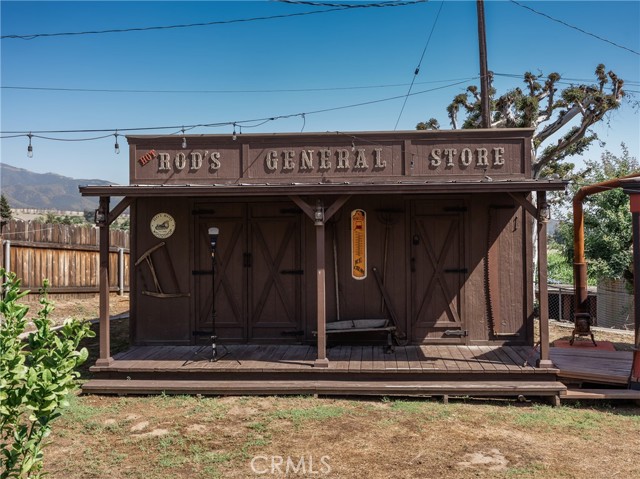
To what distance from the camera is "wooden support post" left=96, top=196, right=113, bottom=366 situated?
8195 millimetres

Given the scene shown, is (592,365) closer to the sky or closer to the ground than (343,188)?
closer to the ground

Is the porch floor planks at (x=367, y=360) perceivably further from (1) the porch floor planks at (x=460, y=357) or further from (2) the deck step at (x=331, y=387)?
(1) the porch floor planks at (x=460, y=357)

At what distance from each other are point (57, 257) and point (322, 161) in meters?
10.6

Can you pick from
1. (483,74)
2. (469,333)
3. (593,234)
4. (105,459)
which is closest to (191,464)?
(105,459)

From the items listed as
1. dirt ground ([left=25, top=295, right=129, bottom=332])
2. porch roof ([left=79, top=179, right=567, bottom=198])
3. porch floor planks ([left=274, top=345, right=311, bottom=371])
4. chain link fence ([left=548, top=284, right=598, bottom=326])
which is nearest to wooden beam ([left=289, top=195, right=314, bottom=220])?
porch roof ([left=79, top=179, right=567, bottom=198])

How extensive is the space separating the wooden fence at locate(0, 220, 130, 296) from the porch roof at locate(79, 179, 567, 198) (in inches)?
298

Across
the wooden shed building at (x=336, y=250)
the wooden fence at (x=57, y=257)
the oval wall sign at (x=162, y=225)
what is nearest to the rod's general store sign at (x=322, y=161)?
the wooden shed building at (x=336, y=250)

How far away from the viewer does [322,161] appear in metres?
9.41

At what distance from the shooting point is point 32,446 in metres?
3.04

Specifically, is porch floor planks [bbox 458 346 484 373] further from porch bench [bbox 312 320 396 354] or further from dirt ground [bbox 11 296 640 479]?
porch bench [bbox 312 320 396 354]

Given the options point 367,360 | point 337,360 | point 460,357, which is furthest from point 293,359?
point 460,357

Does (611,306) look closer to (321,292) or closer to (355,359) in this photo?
(355,359)

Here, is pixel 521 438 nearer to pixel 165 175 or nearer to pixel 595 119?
pixel 165 175

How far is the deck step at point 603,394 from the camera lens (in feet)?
24.3
